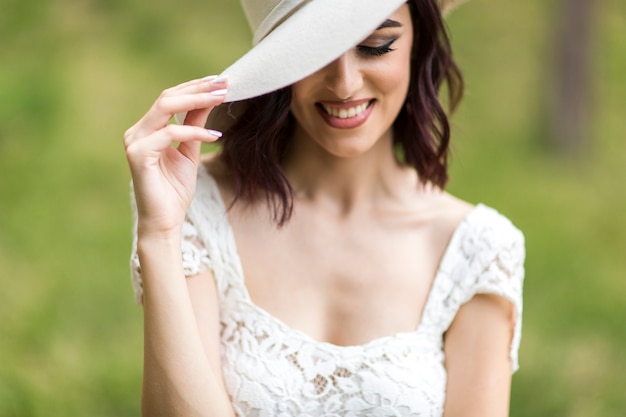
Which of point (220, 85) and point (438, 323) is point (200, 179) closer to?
point (220, 85)

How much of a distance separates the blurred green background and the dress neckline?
1.74 ft

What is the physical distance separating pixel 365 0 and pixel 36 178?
3.88 m

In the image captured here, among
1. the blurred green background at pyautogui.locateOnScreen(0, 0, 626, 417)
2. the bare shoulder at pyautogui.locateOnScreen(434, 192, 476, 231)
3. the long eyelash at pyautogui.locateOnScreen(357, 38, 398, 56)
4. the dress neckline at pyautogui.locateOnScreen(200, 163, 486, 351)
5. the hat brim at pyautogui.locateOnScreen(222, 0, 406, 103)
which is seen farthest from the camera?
the blurred green background at pyautogui.locateOnScreen(0, 0, 626, 417)

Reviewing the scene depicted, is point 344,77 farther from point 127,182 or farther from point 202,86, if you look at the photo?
point 127,182

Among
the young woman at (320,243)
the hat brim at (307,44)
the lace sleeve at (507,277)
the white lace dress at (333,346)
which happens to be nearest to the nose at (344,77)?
the young woman at (320,243)

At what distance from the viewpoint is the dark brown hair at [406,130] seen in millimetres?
2342

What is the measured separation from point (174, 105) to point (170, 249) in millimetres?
290

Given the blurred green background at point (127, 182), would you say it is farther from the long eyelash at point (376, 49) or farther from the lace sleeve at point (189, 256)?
the lace sleeve at point (189, 256)

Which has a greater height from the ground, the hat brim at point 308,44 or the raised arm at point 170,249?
the hat brim at point 308,44

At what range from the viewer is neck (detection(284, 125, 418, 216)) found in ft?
8.20

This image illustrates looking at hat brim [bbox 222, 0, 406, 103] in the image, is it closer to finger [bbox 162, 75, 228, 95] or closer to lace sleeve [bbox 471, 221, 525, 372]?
finger [bbox 162, 75, 228, 95]

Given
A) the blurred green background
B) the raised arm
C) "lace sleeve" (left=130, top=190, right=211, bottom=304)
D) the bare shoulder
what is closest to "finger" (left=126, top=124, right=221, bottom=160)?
the raised arm

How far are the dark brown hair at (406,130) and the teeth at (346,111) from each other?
0.41ft

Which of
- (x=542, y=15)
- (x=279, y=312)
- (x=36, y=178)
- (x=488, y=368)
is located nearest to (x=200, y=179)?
Result: (x=279, y=312)
